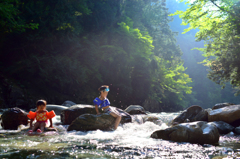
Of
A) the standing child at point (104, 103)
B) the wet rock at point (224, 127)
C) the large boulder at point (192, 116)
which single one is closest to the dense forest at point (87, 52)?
the large boulder at point (192, 116)

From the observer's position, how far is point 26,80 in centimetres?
1578

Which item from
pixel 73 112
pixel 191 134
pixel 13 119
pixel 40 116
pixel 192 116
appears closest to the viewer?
pixel 191 134

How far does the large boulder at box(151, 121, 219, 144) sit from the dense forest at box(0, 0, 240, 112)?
8253mm

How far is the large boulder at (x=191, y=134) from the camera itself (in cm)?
423

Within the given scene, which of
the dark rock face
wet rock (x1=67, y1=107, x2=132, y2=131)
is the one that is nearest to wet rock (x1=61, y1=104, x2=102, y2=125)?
wet rock (x1=67, y1=107, x2=132, y2=131)

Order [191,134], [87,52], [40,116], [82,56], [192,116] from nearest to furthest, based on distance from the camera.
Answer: [191,134] < [40,116] < [192,116] < [87,52] < [82,56]

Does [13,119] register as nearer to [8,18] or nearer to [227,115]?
[227,115]

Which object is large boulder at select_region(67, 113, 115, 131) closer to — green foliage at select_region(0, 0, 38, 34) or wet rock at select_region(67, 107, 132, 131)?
wet rock at select_region(67, 107, 132, 131)

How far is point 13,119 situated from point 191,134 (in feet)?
15.9

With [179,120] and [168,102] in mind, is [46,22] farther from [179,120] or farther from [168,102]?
[168,102]

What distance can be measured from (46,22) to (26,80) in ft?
15.4

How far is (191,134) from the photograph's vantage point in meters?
4.29

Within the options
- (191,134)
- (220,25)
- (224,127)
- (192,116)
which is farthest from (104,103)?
(220,25)

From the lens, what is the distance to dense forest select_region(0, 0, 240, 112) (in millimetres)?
12617
